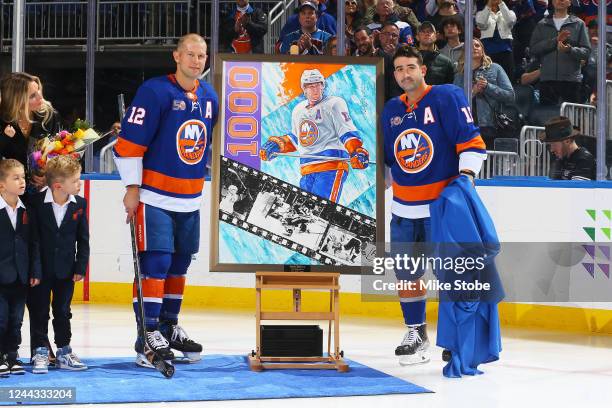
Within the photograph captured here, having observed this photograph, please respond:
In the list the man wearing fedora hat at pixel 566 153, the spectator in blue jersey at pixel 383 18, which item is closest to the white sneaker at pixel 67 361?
the man wearing fedora hat at pixel 566 153

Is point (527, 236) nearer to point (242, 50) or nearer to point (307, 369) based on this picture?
point (307, 369)

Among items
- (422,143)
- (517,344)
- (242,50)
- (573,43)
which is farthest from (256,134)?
(242,50)

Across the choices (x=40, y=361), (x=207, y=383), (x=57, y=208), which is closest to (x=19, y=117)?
(x=57, y=208)

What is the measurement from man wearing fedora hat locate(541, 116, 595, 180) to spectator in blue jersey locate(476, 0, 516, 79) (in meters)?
0.83

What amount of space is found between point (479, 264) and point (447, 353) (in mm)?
554

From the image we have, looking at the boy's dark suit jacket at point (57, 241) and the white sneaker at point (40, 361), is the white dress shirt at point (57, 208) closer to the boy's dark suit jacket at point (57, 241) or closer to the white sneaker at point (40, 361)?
the boy's dark suit jacket at point (57, 241)

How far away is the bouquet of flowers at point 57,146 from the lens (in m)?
4.73

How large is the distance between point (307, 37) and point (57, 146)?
12.8 ft

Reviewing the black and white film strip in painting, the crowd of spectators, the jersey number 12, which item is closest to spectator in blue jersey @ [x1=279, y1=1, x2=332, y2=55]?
the crowd of spectators

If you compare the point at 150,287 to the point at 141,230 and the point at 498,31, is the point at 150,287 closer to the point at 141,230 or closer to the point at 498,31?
the point at 141,230

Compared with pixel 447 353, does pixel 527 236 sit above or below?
above

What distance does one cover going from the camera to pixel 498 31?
8.13 m

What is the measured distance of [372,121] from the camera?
16.6 feet

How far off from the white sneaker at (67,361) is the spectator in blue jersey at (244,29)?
181 inches
